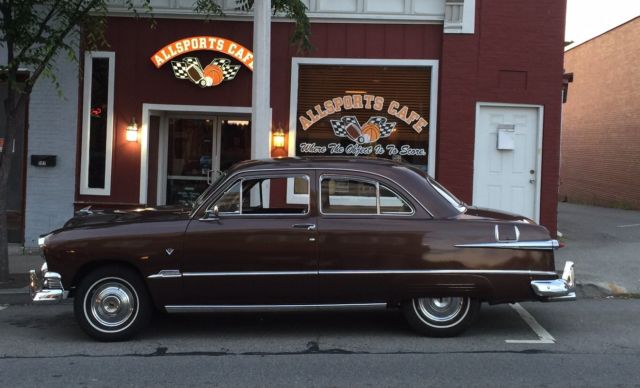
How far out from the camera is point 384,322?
6.80 meters

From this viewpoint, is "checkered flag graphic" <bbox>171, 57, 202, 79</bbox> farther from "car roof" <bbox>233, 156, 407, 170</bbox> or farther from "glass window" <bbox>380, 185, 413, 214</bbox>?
"glass window" <bbox>380, 185, 413, 214</bbox>

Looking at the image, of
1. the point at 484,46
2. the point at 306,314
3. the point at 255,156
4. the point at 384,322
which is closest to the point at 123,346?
the point at 306,314

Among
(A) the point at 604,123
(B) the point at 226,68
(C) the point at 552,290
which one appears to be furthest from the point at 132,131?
(A) the point at 604,123

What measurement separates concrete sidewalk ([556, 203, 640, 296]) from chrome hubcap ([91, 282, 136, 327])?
5747 mm

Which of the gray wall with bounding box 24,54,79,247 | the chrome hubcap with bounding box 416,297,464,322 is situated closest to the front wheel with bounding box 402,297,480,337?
the chrome hubcap with bounding box 416,297,464,322

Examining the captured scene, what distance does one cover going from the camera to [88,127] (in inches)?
449

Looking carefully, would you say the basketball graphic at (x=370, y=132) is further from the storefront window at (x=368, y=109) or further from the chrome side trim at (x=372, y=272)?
the chrome side trim at (x=372, y=272)

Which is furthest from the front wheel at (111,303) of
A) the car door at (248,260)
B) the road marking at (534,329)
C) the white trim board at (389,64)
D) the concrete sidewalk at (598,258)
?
the white trim board at (389,64)

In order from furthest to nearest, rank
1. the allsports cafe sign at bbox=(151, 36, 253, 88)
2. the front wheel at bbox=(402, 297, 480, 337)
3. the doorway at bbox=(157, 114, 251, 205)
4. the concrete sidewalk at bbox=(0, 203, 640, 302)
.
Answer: the doorway at bbox=(157, 114, 251, 205) → the allsports cafe sign at bbox=(151, 36, 253, 88) → the concrete sidewalk at bbox=(0, 203, 640, 302) → the front wheel at bbox=(402, 297, 480, 337)

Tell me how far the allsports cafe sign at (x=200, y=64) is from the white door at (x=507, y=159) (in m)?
4.36

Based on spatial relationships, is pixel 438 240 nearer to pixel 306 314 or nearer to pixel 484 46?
pixel 306 314

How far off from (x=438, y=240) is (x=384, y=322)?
4.52 ft

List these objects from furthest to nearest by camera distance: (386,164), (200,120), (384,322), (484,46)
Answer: (200,120)
(484,46)
(384,322)
(386,164)

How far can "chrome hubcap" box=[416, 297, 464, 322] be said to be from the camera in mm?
6082
